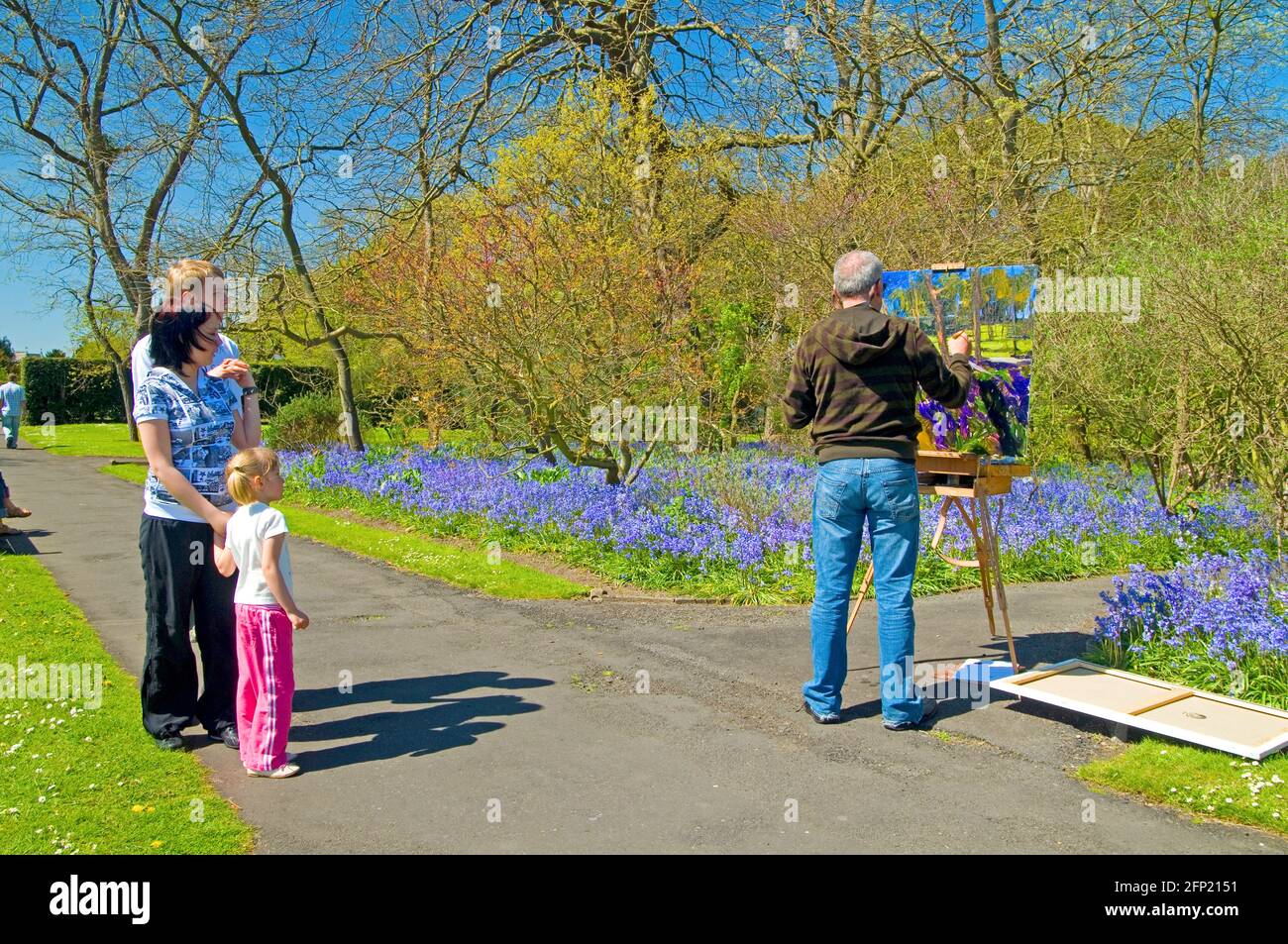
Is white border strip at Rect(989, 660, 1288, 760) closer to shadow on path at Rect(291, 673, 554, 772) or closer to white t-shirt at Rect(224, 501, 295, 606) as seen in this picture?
shadow on path at Rect(291, 673, 554, 772)

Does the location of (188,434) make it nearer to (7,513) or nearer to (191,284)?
(191,284)

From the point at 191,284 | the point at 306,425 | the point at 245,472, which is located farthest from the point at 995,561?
the point at 306,425

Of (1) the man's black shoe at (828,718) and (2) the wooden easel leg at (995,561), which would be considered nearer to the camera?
(1) the man's black shoe at (828,718)

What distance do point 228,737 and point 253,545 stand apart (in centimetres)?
108

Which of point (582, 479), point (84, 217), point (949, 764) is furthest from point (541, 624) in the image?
point (84, 217)

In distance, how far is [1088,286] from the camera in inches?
428

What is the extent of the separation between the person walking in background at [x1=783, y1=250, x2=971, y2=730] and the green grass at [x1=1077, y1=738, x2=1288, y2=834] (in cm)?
97

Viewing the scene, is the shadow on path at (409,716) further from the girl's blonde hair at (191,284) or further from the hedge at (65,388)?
the hedge at (65,388)

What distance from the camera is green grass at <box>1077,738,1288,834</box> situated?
3.89 metres

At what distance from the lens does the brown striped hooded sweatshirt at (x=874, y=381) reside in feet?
15.7

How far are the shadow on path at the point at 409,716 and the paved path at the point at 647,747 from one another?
0.02 meters

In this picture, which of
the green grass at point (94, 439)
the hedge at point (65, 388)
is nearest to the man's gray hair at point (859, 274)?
the green grass at point (94, 439)
